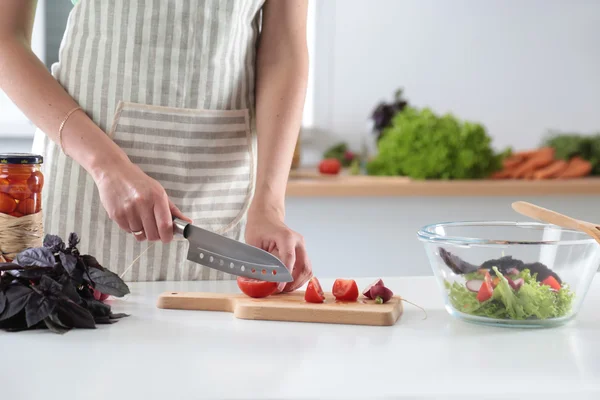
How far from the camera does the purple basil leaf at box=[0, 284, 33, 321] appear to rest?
90 cm

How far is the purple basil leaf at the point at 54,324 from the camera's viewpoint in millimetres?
903

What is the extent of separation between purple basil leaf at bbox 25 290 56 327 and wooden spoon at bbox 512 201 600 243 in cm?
61

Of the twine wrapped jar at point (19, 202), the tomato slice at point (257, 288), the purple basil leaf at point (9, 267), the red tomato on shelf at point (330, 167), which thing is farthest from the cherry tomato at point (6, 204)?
the red tomato on shelf at point (330, 167)

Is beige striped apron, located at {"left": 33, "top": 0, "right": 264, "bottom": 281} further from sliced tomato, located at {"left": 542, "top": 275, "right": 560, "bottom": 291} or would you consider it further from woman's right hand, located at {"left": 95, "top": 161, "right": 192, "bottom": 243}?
sliced tomato, located at {"left": 542, "top": 275, "right": 560, "bottom": 291}

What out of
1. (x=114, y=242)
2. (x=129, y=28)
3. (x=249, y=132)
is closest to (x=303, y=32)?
(x=249, y=132)

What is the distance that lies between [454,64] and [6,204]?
265 cm

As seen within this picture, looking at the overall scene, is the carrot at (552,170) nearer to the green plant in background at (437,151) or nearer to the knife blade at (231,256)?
the green plant in background at (437,151)

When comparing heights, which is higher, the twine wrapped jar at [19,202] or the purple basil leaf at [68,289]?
the twine wrapped jar at [19,202]

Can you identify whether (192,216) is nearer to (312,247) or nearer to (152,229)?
(152,229)

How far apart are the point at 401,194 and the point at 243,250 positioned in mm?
1691

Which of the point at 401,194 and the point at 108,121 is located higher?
the point at 108,121

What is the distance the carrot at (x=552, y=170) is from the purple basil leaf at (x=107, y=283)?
7.17ft

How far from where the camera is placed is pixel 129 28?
142cm

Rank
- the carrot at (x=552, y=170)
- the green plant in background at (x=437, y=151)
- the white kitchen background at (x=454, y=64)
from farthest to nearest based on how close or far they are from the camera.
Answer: the white kitchen background at (x=454, y=64)
the carrot at (x=552, y=170)
the green plant in background at (x=437, y=151)
